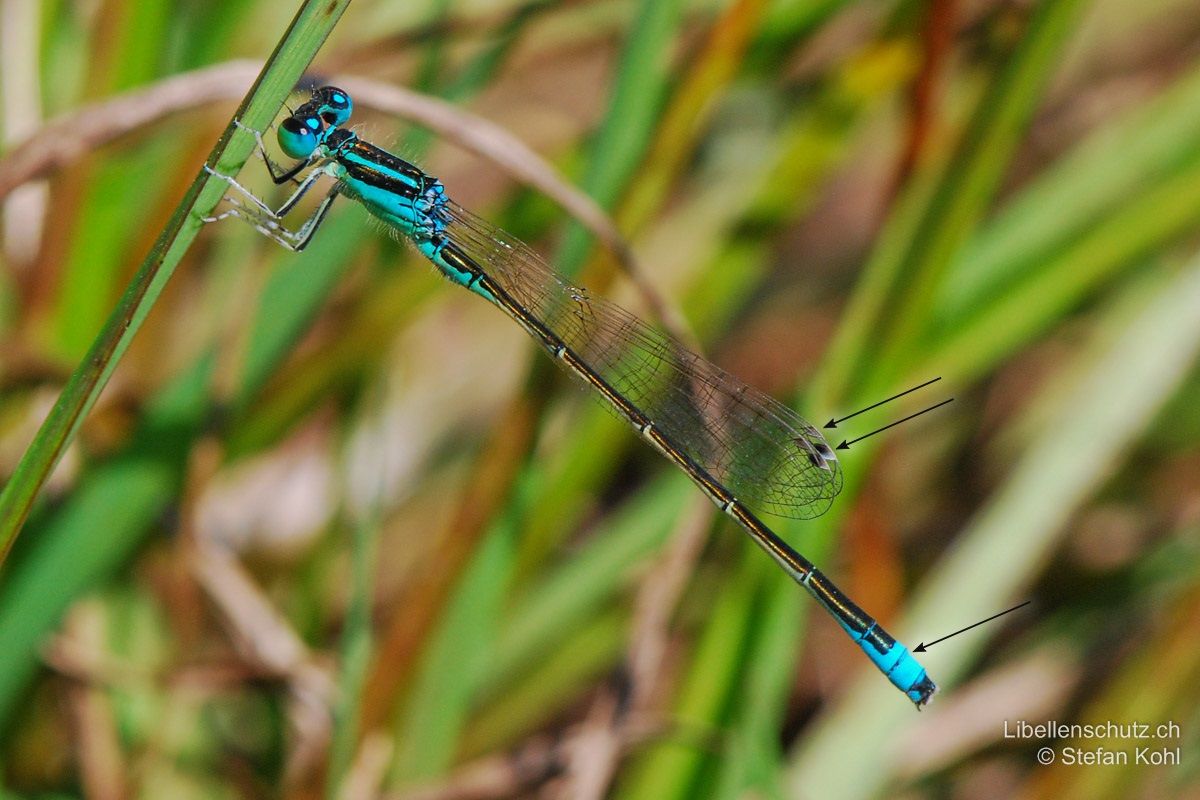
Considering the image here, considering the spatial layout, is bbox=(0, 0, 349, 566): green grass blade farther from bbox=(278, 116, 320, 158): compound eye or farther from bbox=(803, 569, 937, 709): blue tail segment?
bbox=(803, 569, 937, 709): blue tail segment

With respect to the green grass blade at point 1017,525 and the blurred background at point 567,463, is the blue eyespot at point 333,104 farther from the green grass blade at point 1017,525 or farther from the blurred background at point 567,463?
the green grass blade at point 1017,525

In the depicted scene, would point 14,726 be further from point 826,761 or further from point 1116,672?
point 1116,672

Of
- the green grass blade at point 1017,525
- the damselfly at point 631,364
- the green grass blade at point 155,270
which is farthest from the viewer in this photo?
the green grass blade at point 1017,525

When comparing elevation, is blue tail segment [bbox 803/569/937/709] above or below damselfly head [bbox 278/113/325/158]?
below

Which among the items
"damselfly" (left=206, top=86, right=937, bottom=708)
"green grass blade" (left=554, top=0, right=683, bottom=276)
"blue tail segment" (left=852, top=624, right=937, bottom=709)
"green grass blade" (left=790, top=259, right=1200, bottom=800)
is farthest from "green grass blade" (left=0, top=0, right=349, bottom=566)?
"green grass blade" (left=790, top=259, right=1200, bottom=800)

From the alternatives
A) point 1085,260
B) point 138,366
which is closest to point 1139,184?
point 1085,260

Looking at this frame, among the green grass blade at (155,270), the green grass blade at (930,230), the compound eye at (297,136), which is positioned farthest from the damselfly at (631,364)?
the green grass blade at (155,270)

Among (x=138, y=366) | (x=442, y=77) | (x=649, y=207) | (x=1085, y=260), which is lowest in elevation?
(x=1085, y=260)
